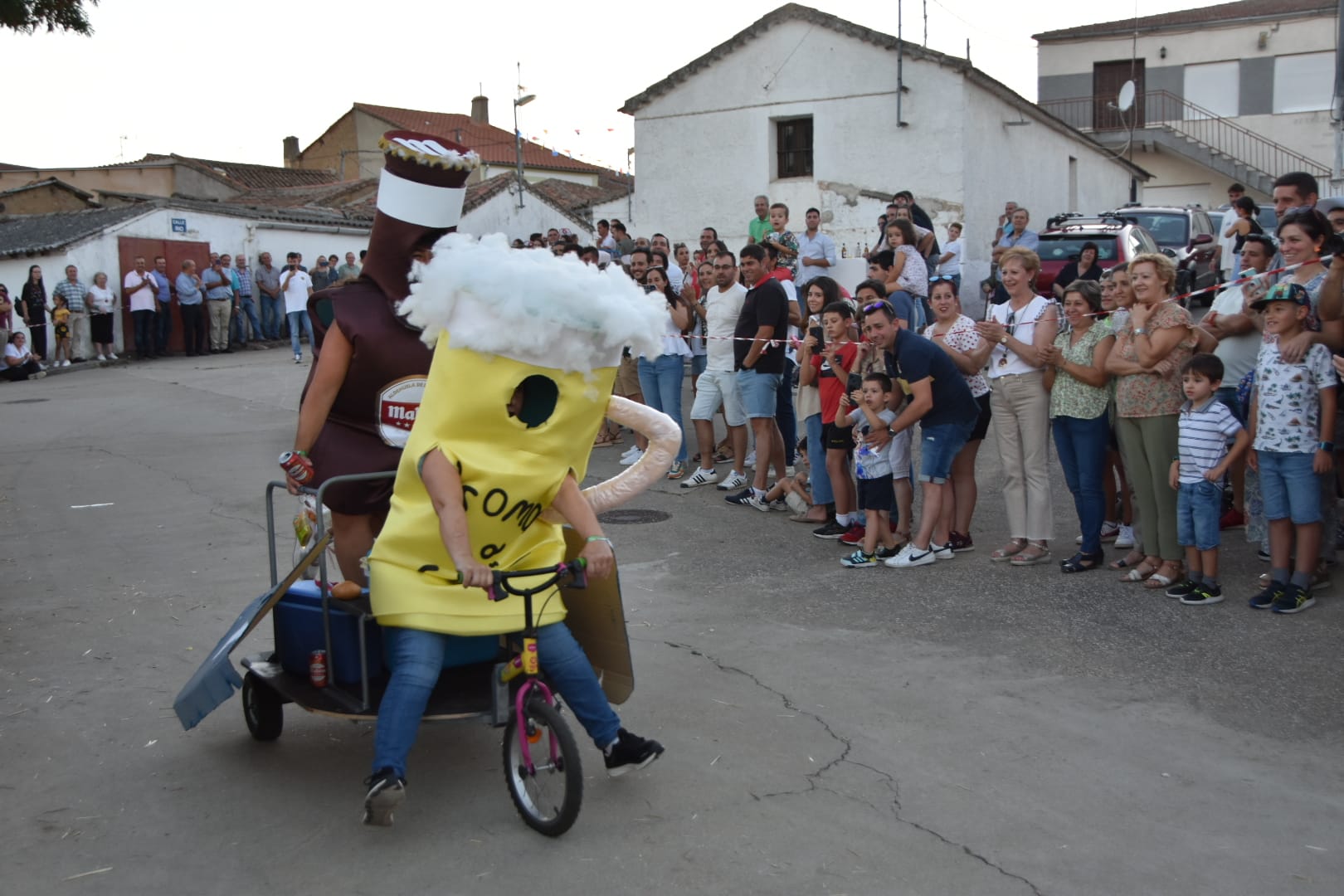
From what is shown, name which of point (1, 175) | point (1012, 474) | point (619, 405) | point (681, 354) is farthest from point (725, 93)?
point (1, 175)

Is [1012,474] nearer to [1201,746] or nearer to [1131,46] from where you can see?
[1201,746]

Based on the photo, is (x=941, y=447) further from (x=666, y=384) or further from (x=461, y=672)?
(x=461, y=672)

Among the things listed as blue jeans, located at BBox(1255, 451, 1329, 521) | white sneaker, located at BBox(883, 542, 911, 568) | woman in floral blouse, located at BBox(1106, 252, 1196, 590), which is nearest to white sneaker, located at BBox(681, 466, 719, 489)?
white sneaker, located at BBox(883, 542, 911, 568)

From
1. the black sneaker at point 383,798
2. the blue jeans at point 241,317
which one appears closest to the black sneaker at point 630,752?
the black sneaker at point 383,798

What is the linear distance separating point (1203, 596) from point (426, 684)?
465 cm

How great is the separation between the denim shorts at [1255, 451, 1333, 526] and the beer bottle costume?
4.65m

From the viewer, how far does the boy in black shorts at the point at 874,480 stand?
26.6 feet

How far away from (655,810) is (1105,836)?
1.53 metres

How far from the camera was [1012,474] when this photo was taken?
806 cm

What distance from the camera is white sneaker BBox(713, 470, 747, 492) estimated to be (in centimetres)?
1073

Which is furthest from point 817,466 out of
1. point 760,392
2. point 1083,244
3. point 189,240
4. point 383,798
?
point 189,240

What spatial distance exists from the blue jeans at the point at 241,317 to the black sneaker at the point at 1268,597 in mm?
23942

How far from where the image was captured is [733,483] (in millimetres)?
10742

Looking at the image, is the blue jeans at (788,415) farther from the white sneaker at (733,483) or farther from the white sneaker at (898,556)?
the white sneaker at (898,556)
